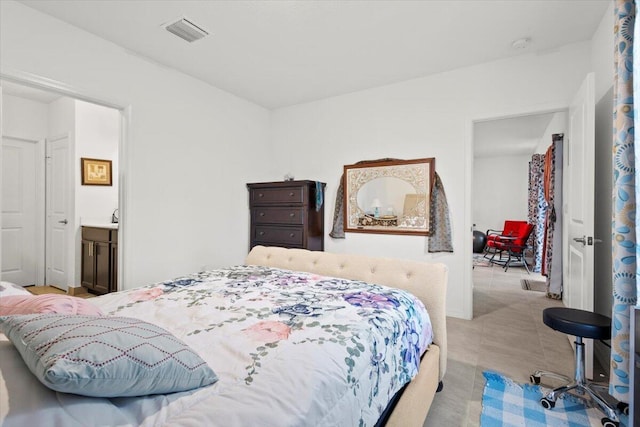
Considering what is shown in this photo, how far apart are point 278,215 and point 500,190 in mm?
7054

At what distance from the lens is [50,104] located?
4.43 metres

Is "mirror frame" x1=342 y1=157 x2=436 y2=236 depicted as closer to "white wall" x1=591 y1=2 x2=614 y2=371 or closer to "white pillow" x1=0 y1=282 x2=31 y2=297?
"white wall" x1=591 y1=2 x2=614 y2=371

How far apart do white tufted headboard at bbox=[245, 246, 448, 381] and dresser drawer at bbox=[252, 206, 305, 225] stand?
4.56 ft

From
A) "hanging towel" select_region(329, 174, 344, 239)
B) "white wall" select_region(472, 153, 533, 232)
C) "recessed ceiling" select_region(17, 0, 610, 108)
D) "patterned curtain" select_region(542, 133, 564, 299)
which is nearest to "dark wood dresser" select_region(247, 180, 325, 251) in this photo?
"hanging towel" select_region(329, 174, 344, 239)

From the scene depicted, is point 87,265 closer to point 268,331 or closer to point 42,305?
point 42,305

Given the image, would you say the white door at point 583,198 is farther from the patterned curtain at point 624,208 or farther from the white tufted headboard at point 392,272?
the white tufted headboard at point 392,272

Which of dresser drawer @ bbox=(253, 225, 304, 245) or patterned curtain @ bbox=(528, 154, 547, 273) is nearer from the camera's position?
dresser drawer @ bbox=(253, 225, 304, 245)

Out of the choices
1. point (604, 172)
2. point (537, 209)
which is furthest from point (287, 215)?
point (537, 209)

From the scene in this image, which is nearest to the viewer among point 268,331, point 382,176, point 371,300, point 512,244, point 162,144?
point 268,331

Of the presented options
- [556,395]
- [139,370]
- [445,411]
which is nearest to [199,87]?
[139,370]

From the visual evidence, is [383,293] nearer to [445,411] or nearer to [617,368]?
[445,411]

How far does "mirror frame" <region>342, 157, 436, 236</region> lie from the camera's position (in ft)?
11.5

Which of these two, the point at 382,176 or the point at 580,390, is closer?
the point at 580,390

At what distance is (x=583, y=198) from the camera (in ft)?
7.38
